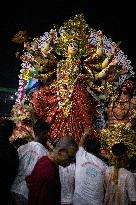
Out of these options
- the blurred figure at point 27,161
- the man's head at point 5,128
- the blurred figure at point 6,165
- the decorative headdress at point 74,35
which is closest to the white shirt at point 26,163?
the blurred figure at point 27,161

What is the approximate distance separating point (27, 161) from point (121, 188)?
1196 millimetres

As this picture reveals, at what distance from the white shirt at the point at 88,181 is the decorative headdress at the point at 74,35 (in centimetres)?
438

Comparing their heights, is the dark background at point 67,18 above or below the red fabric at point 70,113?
above

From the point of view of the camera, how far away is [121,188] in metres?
4.33

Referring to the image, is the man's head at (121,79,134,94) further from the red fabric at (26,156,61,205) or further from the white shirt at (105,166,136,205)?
the red fabric at (26,156,61,205)

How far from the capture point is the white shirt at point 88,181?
4102 mm

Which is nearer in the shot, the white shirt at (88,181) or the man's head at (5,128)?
the man's head at (5,128)

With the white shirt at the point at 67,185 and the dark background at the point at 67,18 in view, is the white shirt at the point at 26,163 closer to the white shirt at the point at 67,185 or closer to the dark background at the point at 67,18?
the white shirt at the point at 67,185

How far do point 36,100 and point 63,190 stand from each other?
11.8 feet

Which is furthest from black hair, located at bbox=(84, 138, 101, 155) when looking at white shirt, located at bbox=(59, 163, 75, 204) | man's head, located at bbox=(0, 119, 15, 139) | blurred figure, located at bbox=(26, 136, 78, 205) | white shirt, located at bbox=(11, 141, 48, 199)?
man's head, located at bbox=(0, 119, 15, 139)

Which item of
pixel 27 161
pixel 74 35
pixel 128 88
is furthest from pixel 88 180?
pixel 74 35

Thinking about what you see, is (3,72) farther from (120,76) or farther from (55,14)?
(120,76)

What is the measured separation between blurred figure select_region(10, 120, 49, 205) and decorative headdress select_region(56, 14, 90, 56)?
14.4 feet

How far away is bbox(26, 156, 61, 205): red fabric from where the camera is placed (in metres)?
3.30
